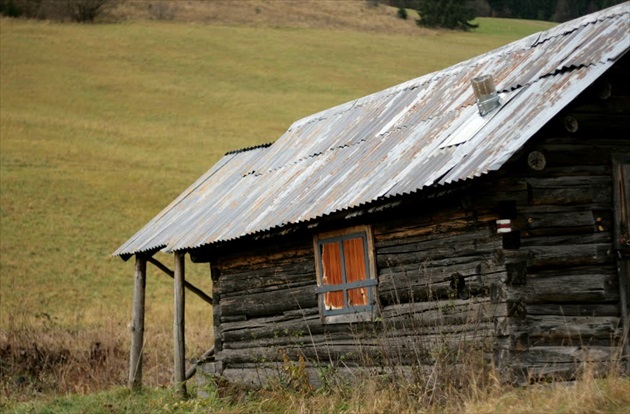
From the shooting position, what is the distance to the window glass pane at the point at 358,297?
10969 mm

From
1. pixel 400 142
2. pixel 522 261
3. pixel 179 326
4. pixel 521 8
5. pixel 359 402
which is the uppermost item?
pixel 521 8

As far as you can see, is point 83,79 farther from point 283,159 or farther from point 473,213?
point 473,213

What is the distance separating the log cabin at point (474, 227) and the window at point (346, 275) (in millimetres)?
21

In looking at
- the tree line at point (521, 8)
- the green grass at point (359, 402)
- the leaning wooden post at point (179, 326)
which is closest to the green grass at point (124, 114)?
the leaning wooden post at point (179, 326)

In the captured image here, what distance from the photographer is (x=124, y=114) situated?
4828 cm

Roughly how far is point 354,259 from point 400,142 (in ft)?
4.89

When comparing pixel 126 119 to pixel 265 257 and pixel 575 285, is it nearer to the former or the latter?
pixel 265 257

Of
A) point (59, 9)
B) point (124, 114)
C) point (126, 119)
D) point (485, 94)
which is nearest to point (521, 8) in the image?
point (59, 9)

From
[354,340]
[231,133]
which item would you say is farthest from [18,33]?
[354,340]

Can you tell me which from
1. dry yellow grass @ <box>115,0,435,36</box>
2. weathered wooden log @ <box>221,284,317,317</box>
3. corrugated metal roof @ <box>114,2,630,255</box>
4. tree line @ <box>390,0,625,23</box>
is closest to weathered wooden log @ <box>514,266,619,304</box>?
corrugated metal roof @ <box>114,2,630,255</box>

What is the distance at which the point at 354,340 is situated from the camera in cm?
1102

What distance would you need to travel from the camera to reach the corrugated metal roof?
9367mm

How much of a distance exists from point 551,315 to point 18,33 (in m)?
56.8

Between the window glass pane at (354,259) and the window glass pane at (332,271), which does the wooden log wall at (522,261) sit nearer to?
the window glass pane at (354,259)
